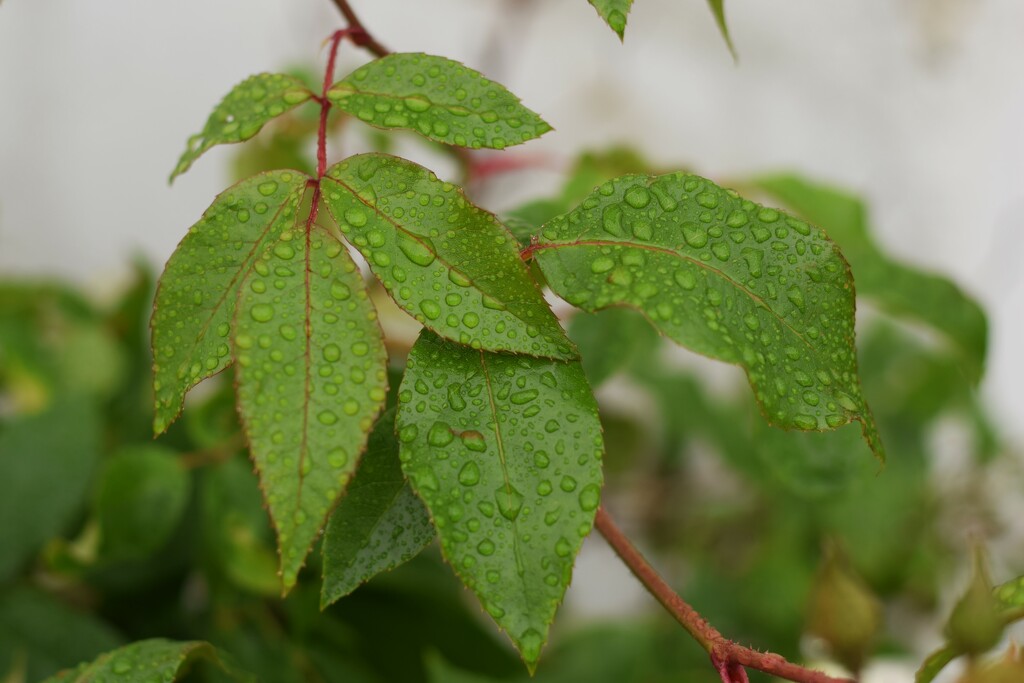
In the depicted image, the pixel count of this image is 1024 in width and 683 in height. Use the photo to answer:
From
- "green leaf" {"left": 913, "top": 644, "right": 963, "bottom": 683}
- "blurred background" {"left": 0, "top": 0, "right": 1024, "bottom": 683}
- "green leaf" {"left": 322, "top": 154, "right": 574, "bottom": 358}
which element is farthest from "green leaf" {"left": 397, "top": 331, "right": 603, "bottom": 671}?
"blurred background" {"left": 0, "top": 0, "right": 1024, "bottom": 683}

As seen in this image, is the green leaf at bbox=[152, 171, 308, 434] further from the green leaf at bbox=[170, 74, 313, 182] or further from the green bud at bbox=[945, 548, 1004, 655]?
the green bud at bbox=[945, 548, 1004, 655]

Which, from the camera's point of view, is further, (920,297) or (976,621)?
(920,297)

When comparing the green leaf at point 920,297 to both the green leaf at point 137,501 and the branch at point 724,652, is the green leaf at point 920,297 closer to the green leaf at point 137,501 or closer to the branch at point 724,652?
the branch at point 724,652

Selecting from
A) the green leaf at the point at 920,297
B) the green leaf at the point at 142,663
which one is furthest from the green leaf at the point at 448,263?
the green leaf at the point at 920,297

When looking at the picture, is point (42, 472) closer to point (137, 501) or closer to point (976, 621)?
point (137, 501)

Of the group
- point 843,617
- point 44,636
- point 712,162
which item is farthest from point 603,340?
point 712,162

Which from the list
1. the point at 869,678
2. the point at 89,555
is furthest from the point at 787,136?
the point at 89,555
